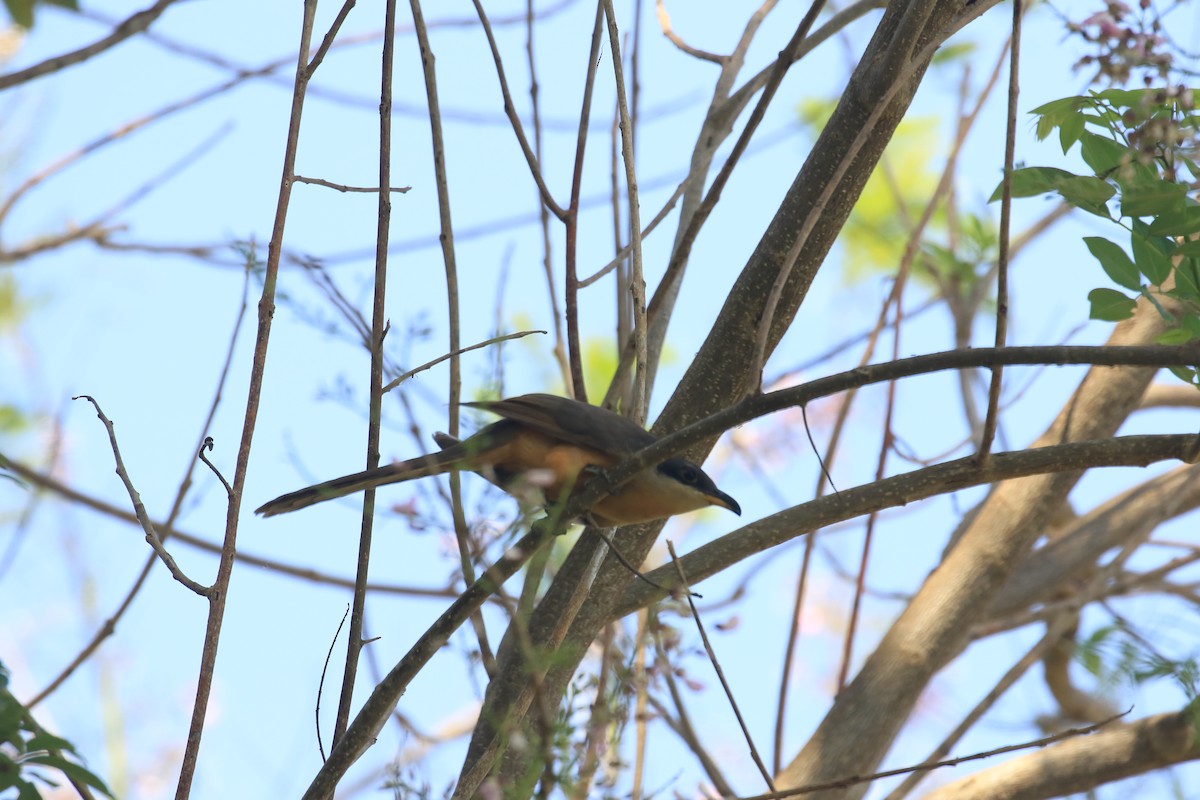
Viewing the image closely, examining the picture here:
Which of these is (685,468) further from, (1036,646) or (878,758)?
(1036,646)

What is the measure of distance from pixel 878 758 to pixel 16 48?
200 inches

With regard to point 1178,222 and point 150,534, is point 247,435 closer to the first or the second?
point 150,534

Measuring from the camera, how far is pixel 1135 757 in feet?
13.0

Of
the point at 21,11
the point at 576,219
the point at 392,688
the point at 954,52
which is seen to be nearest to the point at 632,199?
the point at 576,219

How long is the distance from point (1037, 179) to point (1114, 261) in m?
0.26

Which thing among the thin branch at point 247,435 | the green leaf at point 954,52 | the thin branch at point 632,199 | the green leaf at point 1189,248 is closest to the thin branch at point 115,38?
the thin branch at point 247,435

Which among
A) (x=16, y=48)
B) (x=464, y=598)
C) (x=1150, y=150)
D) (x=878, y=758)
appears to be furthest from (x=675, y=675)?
(x=16, y=48)

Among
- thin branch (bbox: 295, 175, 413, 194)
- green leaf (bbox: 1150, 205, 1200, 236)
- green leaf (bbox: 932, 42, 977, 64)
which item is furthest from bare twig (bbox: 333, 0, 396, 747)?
green leaf (bbox: 932, 42, 977, 64)

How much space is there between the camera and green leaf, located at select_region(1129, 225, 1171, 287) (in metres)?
2.26

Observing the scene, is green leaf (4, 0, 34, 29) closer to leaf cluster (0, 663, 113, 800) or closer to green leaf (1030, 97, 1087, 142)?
leaf cluster (0, 663, 113, 800)

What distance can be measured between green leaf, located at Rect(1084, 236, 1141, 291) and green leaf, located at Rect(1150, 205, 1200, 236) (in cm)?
14

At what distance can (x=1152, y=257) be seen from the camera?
2273mm

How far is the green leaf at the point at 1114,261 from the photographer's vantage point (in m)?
2.32

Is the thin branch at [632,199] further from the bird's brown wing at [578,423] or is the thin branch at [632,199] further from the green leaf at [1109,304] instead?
the green leaf at [1109,304]
